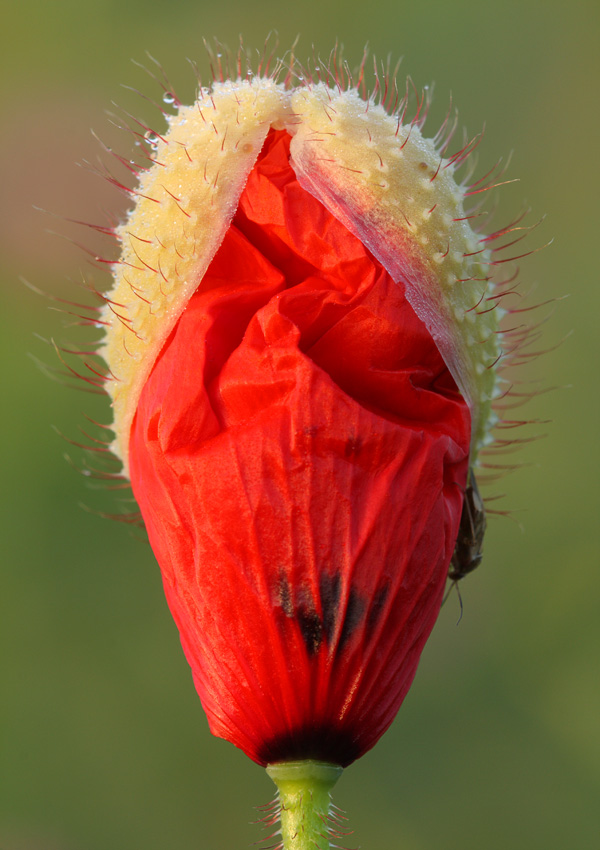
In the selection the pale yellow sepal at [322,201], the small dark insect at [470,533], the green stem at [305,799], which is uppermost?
the pale yellow sepal at [322,201]

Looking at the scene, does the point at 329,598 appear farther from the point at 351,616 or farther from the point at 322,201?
the point at 322,201

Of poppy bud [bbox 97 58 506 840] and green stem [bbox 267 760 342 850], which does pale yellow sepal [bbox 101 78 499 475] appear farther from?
green stem [bbox 267 760 342 850]

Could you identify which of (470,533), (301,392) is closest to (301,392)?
(301,392)

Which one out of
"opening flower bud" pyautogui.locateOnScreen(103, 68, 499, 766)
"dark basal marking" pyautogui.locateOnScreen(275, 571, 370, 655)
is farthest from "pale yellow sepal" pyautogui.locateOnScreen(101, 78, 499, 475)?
"dark basal marking" pyautogui.locateOnScreen(275, 571, 370, 655)

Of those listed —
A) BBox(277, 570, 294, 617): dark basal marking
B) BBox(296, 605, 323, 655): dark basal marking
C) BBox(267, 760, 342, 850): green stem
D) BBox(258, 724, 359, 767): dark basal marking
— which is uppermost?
BBox(277, 570, 294, 617): dark basal marking

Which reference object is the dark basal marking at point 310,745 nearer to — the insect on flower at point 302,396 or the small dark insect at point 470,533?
the insect on flower at point 302,396

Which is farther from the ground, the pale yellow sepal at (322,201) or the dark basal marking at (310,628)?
the pale yellow sepal at (322,201)

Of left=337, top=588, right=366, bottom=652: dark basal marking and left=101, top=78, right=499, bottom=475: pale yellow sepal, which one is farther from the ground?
left=101, top=78, right=499, bottom=475: pale yellow sepal

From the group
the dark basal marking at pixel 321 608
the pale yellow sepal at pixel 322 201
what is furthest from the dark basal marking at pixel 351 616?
the pale yellow sepal at pixel 322 201
